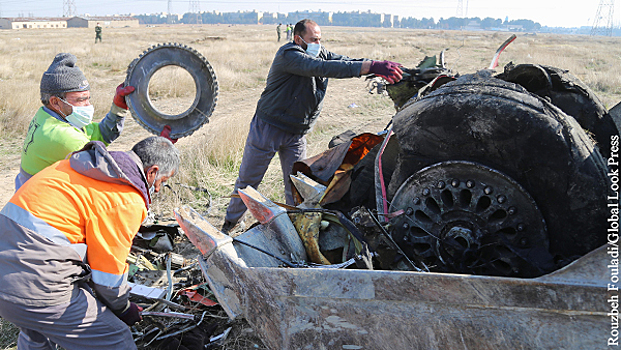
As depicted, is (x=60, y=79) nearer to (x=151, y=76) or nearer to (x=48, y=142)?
(x=48, y=142)

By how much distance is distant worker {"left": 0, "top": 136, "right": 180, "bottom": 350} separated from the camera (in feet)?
7.59

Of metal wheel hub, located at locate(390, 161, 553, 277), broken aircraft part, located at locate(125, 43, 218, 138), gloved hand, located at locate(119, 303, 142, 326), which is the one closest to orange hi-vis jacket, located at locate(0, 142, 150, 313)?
gloved hand, located at locate(119, 303, 142, 326)

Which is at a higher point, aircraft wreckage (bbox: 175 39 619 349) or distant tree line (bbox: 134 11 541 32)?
distant tree line (bbox: 134 11 541 32)

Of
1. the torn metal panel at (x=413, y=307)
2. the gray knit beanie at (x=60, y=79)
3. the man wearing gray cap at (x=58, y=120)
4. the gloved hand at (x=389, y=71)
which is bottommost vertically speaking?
the torn metal panel at (x=413, y=307)

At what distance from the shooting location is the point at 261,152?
197 inches

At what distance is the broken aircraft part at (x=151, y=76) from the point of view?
4512 millimetres

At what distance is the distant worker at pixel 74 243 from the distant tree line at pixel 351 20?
176 meters

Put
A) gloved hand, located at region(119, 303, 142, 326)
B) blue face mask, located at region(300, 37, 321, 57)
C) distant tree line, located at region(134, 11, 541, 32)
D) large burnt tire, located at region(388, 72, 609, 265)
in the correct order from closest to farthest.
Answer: large burnt tire, located at region(388, 72, 609, 265), gloved hand, located at region(119, 303, 142, 326), blue face mask, located at region(300, 37, 321, 57), distant tree line, located at region(134, 11, 541, 32)

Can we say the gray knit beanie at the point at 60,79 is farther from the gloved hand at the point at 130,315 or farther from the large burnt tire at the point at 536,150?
the large burnt tire at the point at 536,150

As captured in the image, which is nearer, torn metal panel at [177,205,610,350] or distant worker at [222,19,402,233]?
torn metal panel at [177,205,610,350]

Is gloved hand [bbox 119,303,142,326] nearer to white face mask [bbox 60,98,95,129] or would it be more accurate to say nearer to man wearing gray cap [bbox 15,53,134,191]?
man wearing gray cap [bbox 15,53,134,191]

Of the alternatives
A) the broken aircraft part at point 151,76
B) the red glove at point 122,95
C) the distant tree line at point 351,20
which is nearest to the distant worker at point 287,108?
the broken aircraft part at point 151,76

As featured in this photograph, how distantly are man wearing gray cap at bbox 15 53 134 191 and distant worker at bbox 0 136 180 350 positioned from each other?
2.77ft

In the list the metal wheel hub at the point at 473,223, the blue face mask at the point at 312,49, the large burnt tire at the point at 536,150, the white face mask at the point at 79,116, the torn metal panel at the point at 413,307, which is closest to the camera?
the torn metal panel at the point at 413,307
